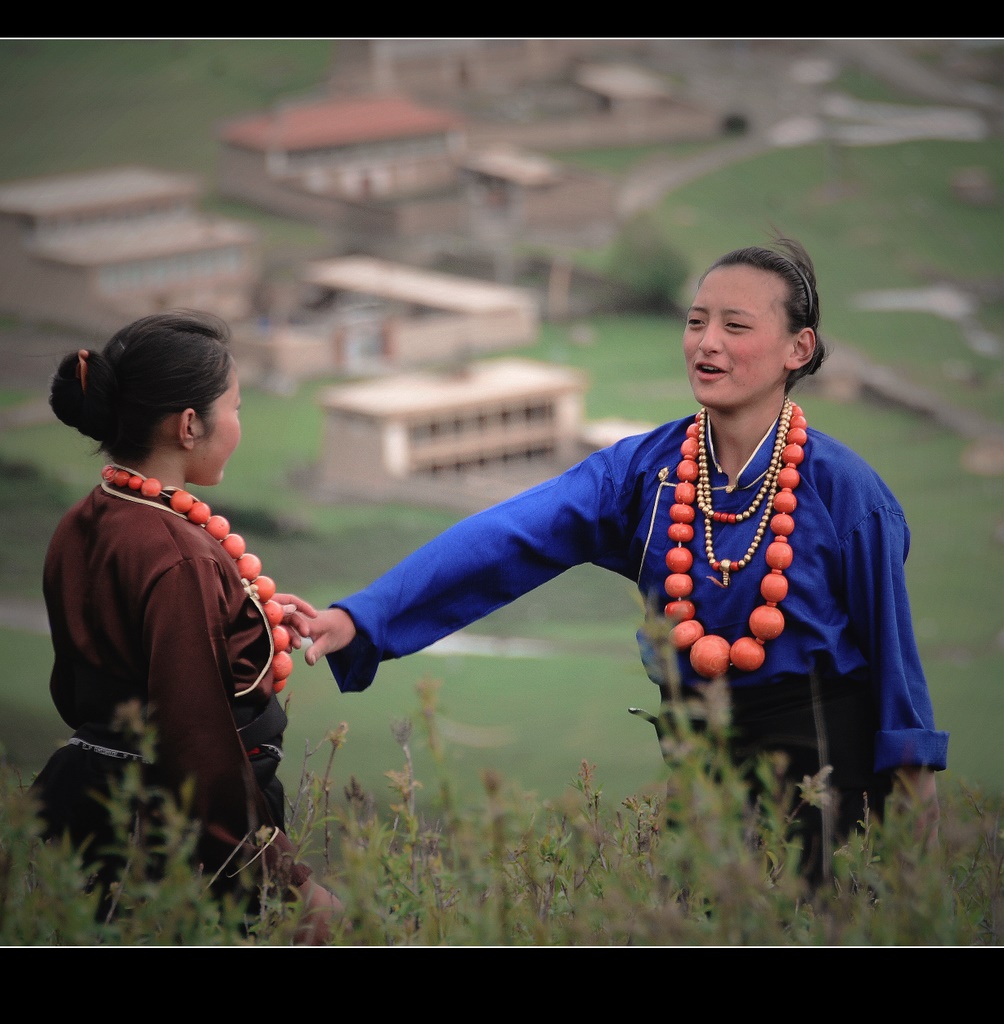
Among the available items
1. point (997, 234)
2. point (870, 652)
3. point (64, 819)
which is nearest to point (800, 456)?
point (870, 652)

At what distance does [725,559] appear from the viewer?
236 cm

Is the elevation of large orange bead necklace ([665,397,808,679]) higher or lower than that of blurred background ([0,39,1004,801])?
lower

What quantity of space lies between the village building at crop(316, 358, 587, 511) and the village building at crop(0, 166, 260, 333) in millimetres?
1767

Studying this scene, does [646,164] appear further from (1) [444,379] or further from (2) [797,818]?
(2) [797,818]

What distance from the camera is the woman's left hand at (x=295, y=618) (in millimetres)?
2316

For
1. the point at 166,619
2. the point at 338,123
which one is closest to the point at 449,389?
the point at 338,123

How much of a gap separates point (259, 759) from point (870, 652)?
95 centimetres

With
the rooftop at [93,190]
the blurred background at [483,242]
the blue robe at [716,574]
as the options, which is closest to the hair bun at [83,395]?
the blue robe at [716,574]

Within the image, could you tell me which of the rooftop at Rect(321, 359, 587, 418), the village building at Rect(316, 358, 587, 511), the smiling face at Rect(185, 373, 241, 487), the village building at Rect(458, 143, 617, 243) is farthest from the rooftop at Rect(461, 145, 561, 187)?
the smiling face at Rect(185, 373, 241, 487)

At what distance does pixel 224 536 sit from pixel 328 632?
0.23 metres

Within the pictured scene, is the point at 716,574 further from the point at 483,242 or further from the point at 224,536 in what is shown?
the point at 483,242

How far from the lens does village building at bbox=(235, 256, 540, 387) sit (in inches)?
581

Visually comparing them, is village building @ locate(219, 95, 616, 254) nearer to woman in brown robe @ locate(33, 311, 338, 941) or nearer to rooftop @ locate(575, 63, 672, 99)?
rooftop @ locate(575, 63, 672, 99)

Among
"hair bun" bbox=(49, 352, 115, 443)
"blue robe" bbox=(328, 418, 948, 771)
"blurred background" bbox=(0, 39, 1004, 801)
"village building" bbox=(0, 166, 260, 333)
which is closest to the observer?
"hair bun" bbox=(49, 352, 115, 443)
